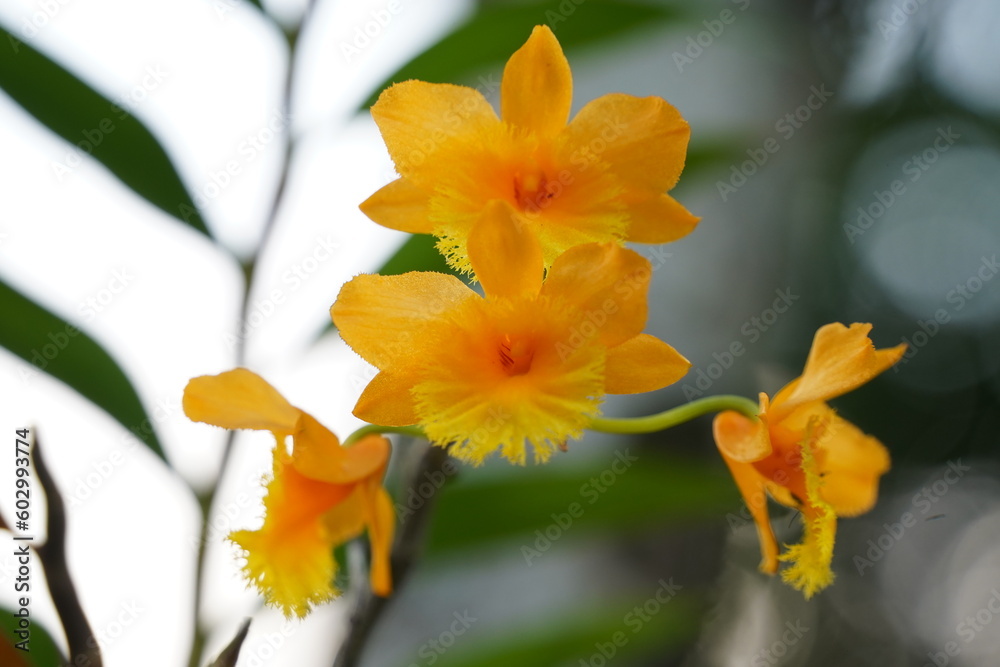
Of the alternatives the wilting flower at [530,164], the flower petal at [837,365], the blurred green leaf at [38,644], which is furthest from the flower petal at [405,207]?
the blurred green leaf at [38,644]

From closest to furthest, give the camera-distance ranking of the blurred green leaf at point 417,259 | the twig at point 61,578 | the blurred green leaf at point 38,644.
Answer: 1. the twig at point 61,578
2. the blurred green leaf at point 38,644
3. the blurred green leaf at point 417,259

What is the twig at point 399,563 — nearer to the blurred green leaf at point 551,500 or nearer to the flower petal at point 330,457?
the flower petal at point 330,457

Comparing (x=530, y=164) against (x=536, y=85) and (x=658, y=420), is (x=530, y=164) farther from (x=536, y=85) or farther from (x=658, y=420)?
(x=658, y=420)

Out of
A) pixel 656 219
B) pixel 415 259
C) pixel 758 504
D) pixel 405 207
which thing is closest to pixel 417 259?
pixel 415 259

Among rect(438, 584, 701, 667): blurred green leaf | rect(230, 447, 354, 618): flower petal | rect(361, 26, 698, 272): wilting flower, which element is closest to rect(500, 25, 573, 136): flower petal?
rect(361, 26, 698, 272): wilting flower

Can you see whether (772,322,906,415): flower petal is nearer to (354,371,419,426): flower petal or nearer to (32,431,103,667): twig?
(354,371,419,426): flower petal

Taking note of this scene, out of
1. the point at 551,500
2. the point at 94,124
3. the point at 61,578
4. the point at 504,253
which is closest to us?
the point at 61,578
